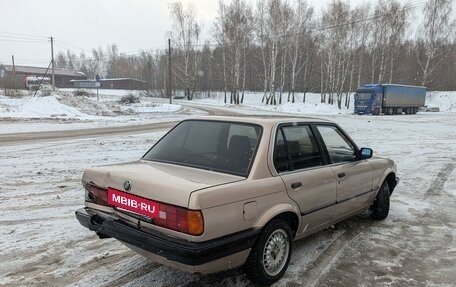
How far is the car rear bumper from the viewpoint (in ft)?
9.33

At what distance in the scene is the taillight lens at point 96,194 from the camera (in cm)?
360

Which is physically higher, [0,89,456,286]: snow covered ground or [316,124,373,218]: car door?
[316,124,373,218]: car door

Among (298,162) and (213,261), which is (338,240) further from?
(213,261)

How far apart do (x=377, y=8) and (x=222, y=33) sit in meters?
20.0

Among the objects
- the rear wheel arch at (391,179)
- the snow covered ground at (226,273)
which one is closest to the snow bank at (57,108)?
the snow covered ground at (226,273)

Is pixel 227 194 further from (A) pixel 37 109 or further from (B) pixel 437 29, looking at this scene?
(B) pixel 437 29

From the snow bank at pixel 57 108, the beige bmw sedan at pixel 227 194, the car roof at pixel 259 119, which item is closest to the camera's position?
the beige bmw sedan at pixel 227 194

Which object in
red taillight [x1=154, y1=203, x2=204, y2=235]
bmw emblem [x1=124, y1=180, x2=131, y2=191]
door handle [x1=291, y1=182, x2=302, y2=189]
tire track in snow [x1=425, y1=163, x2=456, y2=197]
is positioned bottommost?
tire track in snow [x1=425, y1=163, x2=456, y2=197]

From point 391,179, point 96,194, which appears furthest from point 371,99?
point 96,194

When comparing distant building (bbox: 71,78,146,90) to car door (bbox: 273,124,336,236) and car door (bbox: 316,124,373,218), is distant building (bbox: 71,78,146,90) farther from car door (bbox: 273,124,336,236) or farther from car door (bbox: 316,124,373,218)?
car door (bbox: 273,124,336,236)

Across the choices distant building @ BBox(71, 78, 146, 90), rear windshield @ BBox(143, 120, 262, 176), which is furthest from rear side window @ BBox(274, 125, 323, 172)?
distant building @ BBox(71, 78, 146, 90)

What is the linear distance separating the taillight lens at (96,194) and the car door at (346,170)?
2.47 m

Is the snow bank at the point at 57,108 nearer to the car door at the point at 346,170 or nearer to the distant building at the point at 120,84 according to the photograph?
the car door at the point at 346,170

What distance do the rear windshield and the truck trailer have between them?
116 feet
